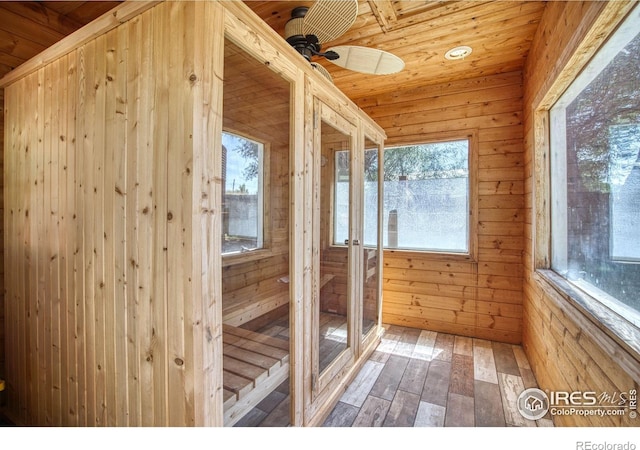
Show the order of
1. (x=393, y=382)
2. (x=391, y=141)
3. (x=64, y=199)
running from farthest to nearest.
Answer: (x=391, y=141)
(x=393, y=382)
(x=64, y=199)

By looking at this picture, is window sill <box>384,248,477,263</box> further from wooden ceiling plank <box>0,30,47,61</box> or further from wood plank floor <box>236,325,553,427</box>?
wooden ceiling plank <box>0,30,47,61</box>

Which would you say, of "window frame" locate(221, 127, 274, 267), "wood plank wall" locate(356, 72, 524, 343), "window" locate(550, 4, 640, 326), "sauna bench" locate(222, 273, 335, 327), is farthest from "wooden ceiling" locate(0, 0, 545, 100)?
"sauna bench" locate(222, 273, 335, 327)

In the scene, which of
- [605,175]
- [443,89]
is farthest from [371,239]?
[443,89]

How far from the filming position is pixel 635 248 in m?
1.19

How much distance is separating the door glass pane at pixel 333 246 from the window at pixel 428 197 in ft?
4.49

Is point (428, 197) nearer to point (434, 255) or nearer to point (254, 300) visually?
point (434, 255)

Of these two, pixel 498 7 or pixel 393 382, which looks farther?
pixel 393 382

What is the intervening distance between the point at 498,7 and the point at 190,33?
6.72 feet

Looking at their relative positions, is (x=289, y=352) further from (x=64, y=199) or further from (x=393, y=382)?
(x=64, y=199)

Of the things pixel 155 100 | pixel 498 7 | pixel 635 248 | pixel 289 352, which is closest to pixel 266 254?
pixel 289 352

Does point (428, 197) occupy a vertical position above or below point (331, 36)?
below

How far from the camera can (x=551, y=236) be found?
2.16 metres

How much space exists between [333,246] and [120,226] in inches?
46.1

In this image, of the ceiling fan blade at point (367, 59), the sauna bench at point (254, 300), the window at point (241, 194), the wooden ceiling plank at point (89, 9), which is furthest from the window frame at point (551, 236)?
the wooden ceiling plank at point (89, 9)
